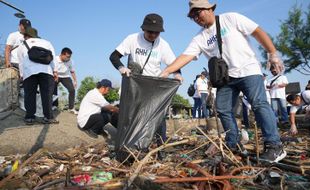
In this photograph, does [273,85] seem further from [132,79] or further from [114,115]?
[132,79]

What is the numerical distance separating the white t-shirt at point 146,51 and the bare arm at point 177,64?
30cm

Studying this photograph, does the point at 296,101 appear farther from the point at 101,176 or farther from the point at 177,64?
the point at 101,176

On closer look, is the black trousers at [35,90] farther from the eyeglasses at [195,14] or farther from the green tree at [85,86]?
the green tree at [85,86]

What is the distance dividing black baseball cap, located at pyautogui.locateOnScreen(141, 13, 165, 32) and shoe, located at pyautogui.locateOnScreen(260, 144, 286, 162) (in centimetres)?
176

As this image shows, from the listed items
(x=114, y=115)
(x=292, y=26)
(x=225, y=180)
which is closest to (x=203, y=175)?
(x=225, y=180)

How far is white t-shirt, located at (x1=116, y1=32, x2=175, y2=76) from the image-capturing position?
12.0 ft

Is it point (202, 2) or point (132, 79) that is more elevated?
point (202, 2)

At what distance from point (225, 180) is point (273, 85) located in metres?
5.81

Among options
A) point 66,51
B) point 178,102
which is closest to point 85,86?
point 178,102

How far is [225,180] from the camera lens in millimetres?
1963

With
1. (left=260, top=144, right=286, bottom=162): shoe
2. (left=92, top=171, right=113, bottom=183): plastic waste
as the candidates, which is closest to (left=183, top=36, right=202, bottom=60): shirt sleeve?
(left=260, top=144, right=286, bottom=162): shoe

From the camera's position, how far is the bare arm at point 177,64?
11.2 feet

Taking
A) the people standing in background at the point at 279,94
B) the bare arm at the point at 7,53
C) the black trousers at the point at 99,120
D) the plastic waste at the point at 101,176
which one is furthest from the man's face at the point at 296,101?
the bare arm at the point at 7,53

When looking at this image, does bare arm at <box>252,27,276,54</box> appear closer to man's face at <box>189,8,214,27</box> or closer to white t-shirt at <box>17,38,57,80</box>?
man's face at <box>189,8,214,27</box>
